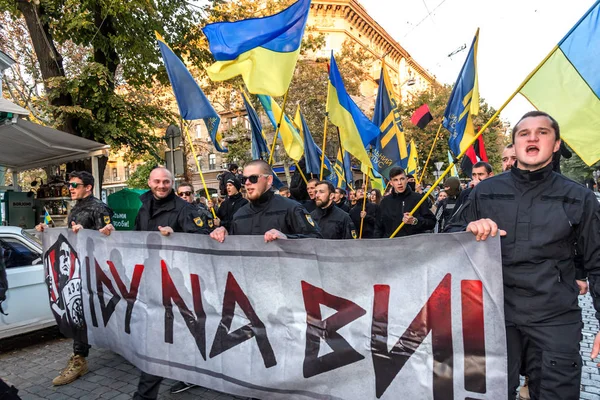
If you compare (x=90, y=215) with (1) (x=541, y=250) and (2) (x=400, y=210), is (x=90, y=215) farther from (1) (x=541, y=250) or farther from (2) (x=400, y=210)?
(1) (x=541, y=250)

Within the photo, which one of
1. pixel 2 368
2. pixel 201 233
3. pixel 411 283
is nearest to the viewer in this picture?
pixel 411 283

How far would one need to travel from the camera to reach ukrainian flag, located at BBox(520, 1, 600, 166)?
8.96 feet

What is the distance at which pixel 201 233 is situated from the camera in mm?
3633

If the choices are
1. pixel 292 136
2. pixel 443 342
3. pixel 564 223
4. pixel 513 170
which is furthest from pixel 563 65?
pixel 292 136

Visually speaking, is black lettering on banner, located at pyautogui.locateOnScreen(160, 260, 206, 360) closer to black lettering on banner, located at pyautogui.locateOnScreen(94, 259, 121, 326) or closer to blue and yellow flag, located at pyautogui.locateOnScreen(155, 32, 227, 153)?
black lettering on banner, located at pyautogui.locateOnScreen(94, 259, 121, 326)

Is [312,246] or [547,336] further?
[312,246]

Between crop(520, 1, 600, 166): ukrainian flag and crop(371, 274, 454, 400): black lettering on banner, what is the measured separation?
1.42 m

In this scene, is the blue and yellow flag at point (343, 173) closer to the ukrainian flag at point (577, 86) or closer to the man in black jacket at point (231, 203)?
the man in black jacket at point (231, 203)

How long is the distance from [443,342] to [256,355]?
1.30 meters

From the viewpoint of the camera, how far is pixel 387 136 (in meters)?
6.40

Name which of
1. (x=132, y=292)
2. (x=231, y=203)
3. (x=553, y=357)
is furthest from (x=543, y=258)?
(x=231, y=203)

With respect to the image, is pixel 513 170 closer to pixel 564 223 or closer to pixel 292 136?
pixel 564 223

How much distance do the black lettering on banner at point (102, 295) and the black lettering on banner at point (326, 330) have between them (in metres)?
2.06

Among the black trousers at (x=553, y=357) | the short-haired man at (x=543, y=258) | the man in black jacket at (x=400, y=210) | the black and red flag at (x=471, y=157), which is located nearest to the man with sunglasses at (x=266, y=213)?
the short-haired man at (x=543, y=258)
